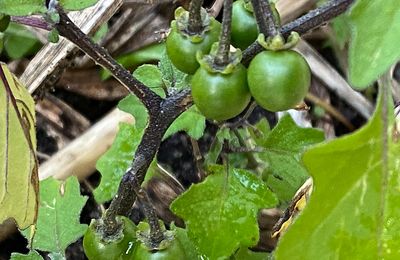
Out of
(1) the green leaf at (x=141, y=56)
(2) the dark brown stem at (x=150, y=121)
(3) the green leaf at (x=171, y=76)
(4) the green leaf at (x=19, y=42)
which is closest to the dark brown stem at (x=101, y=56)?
(2) the dark brown stem at (x=150, y=121)

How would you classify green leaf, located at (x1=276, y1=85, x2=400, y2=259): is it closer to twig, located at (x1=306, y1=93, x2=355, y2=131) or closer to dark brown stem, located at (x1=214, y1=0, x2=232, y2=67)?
dark brown stem, located at (x1=214, y1=0, x2=232, y2=67)

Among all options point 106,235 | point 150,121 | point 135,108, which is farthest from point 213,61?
point 135,108

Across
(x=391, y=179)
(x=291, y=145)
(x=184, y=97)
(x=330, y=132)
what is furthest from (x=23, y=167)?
(x=330, y=132)

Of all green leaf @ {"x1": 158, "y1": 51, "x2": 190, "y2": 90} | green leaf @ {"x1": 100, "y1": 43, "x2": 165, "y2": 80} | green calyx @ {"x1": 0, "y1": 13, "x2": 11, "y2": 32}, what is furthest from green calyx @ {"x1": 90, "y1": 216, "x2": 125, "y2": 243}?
green leaf @ {"x1": 100, "y1": 43, "x2": 165, "y2": 80}

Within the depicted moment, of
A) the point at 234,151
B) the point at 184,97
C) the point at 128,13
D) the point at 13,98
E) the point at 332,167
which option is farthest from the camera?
the point at 128,13

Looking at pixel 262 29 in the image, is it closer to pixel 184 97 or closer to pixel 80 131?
pixel 184 97

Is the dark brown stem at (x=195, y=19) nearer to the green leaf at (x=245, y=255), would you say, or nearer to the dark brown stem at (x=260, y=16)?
the dark brown stem at (x=260, y=16)

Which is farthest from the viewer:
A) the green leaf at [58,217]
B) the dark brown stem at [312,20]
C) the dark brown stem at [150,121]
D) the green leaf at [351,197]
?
the green leaf at [58,217]
